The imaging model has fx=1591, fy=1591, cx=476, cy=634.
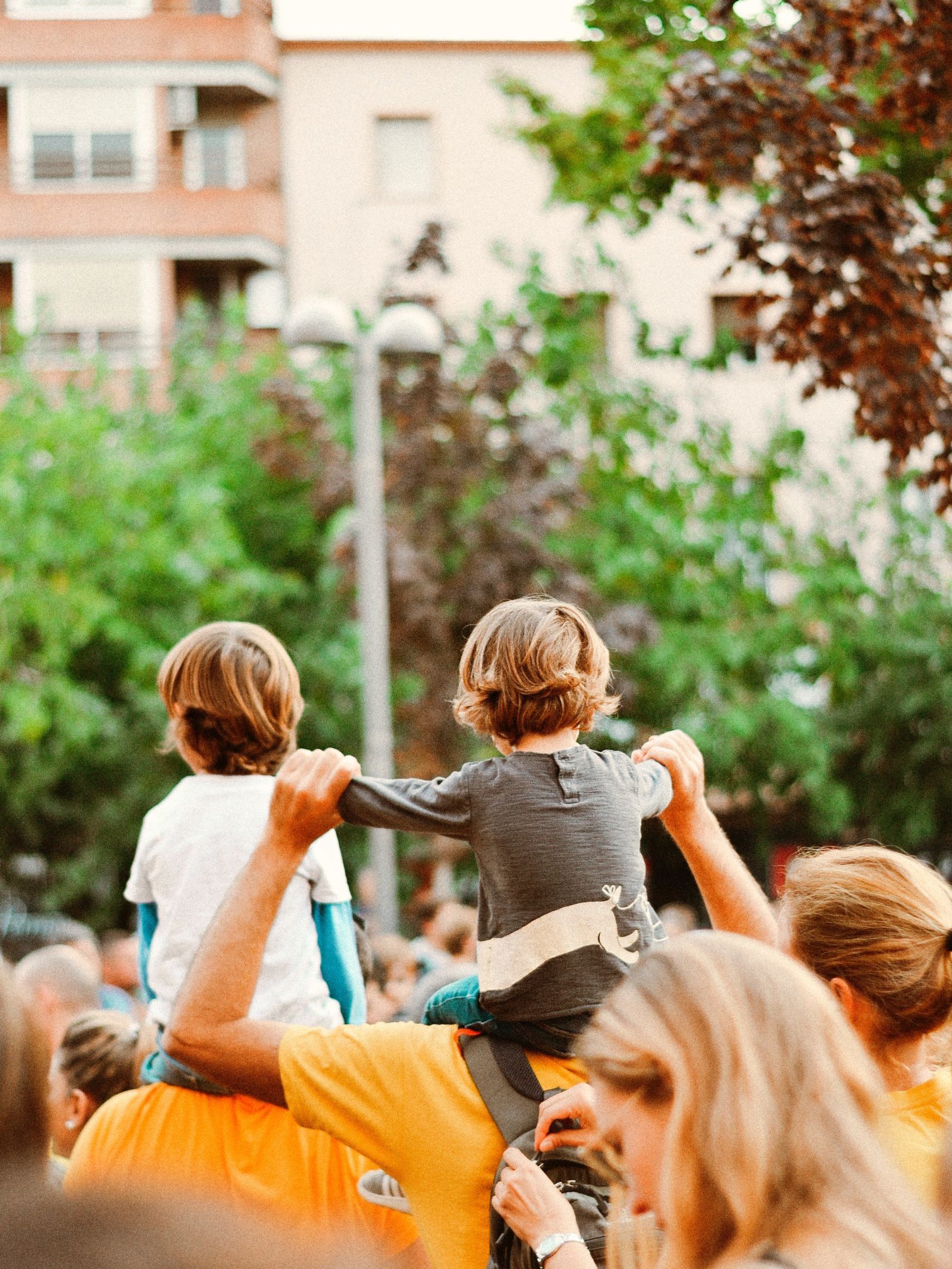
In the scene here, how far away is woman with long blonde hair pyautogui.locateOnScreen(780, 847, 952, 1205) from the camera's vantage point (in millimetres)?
2604

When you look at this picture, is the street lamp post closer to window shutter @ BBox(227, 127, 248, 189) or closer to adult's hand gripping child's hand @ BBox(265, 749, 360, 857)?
adult's hand gripping child's hand @ BBox(265, 749, 360, 857)

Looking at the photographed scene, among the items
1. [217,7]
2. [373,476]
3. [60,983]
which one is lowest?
[60,983]

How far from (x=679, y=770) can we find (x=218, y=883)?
101 cm

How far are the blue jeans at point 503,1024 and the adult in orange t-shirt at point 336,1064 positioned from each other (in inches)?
1.1

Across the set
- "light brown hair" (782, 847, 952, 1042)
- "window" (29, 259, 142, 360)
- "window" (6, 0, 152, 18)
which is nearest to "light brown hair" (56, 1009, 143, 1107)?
"light brown hair" (782, 847, 952, 1042)

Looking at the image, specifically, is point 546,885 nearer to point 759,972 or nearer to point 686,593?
point 759,972

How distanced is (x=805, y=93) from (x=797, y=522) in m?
16.2

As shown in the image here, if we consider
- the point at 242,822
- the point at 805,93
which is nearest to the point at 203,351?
the point at 805,93

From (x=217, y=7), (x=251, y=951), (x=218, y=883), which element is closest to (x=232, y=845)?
(x=218, y=883)

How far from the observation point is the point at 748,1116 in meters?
1.54

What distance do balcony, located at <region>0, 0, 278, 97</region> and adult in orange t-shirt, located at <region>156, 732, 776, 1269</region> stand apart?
24.5m

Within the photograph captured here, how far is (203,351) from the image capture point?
66.1 feet

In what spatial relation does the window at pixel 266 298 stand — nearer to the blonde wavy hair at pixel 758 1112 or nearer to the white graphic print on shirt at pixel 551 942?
the white graphic print on shirt at pixel 551 942

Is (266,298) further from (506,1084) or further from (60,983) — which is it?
(506,1084)
